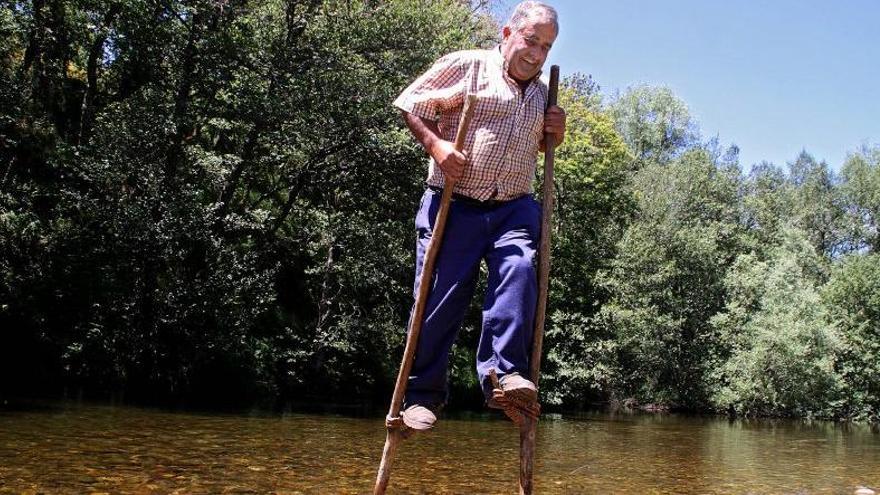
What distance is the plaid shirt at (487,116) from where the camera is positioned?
436 cm

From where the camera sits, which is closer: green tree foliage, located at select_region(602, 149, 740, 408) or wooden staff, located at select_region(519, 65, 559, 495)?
wooden staff, located at select_region(519, 65, 559, 495)

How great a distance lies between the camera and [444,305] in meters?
4.27

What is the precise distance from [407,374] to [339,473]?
14.0 ft

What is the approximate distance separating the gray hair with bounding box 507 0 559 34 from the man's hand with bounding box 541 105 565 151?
467 millimetres

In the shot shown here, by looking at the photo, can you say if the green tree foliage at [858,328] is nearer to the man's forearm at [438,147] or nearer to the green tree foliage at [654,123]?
the green tree foliage at [654,123]

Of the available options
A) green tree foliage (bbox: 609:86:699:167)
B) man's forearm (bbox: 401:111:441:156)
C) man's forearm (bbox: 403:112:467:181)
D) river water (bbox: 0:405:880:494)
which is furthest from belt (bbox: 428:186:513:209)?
green tree foliage (bbox: 609:86:699:167)

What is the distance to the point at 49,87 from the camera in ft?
64.0

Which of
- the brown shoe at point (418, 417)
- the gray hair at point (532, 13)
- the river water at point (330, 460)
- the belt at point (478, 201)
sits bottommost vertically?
the river water at point (330, 460)

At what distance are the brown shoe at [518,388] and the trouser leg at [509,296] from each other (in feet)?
0.21

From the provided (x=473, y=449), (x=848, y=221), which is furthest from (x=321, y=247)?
(x=848, y=221)

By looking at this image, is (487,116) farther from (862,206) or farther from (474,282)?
(862,206)

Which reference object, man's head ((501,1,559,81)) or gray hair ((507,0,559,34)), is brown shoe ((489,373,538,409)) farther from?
gray hair ((507,0,559,34))

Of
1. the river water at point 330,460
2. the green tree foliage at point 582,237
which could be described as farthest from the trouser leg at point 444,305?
the green tree foliage at point 582,237

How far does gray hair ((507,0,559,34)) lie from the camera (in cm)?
432
